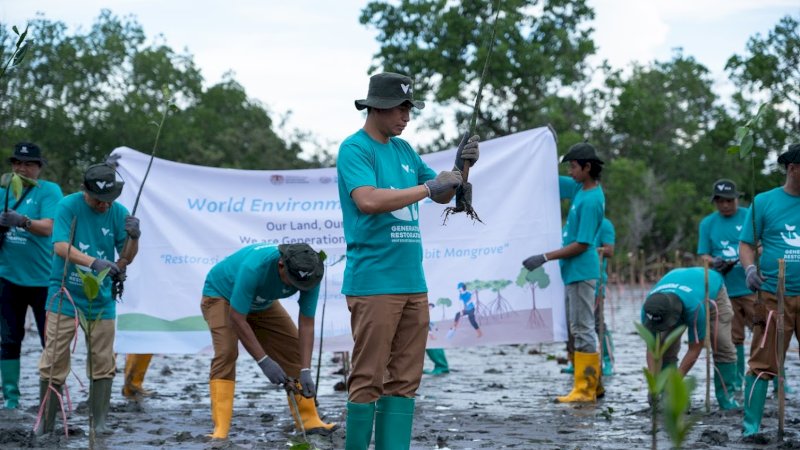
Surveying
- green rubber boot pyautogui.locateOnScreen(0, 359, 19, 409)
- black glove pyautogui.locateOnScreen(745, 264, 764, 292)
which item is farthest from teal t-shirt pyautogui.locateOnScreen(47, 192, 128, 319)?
black glove pyautogui.locateOnScreen(745, 264, 764, 292)

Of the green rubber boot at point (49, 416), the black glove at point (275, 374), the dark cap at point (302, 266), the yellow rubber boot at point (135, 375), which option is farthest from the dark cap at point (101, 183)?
the yellow rubber boot at point (135, 375)

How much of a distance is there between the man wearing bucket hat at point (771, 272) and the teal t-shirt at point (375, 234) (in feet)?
9.07

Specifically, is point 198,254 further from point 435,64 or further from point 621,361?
point 435,64

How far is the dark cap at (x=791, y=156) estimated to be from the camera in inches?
273

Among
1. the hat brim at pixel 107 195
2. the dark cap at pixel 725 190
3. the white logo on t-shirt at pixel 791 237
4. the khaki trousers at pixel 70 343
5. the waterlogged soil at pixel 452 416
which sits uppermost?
the dark cap at pixel 725 190

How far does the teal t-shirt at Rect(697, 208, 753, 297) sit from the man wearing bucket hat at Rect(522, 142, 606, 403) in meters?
1.43

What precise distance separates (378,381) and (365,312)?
0.36m

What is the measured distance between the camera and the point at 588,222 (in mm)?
9484

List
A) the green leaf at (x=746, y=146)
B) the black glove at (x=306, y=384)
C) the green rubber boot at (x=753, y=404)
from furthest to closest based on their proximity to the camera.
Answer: the green rubber boot at (x=753, y=404)
the black glove at (x=306, y=384)
the green leaf at (x=746, y=146)

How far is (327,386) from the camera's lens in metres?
11.2

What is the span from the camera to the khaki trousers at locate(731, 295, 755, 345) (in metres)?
10.3

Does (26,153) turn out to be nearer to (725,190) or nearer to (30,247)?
(30,247)

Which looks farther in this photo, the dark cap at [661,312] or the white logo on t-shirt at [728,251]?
the white logo on t-shirt at [728,251]

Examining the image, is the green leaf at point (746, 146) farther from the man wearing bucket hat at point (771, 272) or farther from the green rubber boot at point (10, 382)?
the green rubber boot at point (10, 382)
